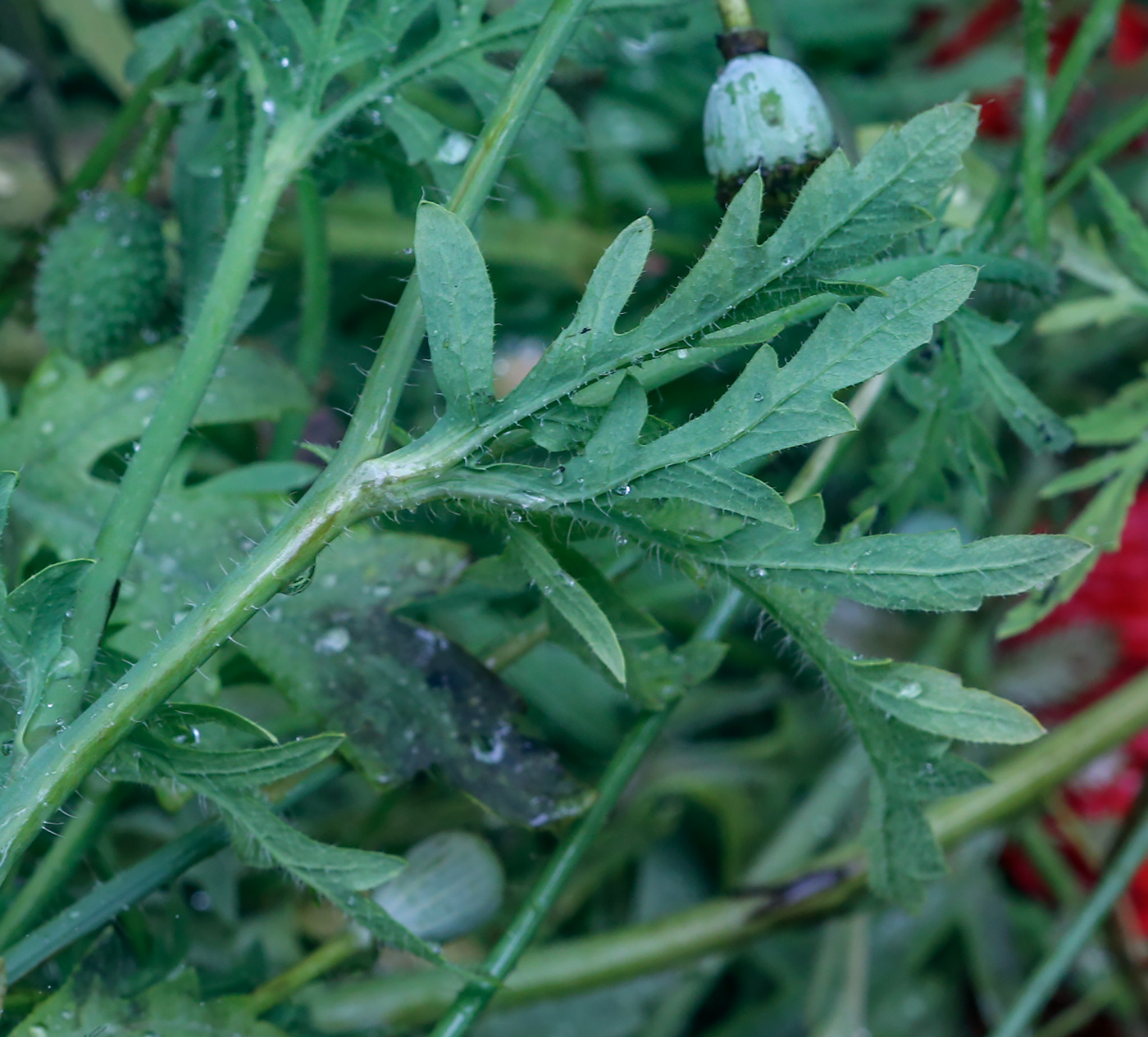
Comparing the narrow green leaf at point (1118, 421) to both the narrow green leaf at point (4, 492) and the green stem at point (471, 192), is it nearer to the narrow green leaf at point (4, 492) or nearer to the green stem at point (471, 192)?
the green stem at point (471, 192)

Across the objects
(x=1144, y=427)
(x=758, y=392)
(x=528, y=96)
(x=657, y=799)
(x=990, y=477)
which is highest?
(x=528, y=96)

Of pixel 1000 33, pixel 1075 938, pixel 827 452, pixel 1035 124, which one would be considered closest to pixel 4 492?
pixel 827 452

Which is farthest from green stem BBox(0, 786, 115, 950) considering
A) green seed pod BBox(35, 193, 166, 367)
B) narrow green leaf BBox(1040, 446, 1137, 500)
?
narrow green leaf BBox(1040, 446, 1137, 500)

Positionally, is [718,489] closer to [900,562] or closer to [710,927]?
[900,562]

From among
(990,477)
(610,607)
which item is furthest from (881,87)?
(610,607)

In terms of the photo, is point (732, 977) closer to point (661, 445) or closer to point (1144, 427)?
point (1144, 427)

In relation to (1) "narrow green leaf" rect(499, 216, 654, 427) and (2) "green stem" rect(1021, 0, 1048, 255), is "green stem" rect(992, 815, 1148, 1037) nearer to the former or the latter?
(2) "green stem" rect(1021, 0, 1048, 255)
